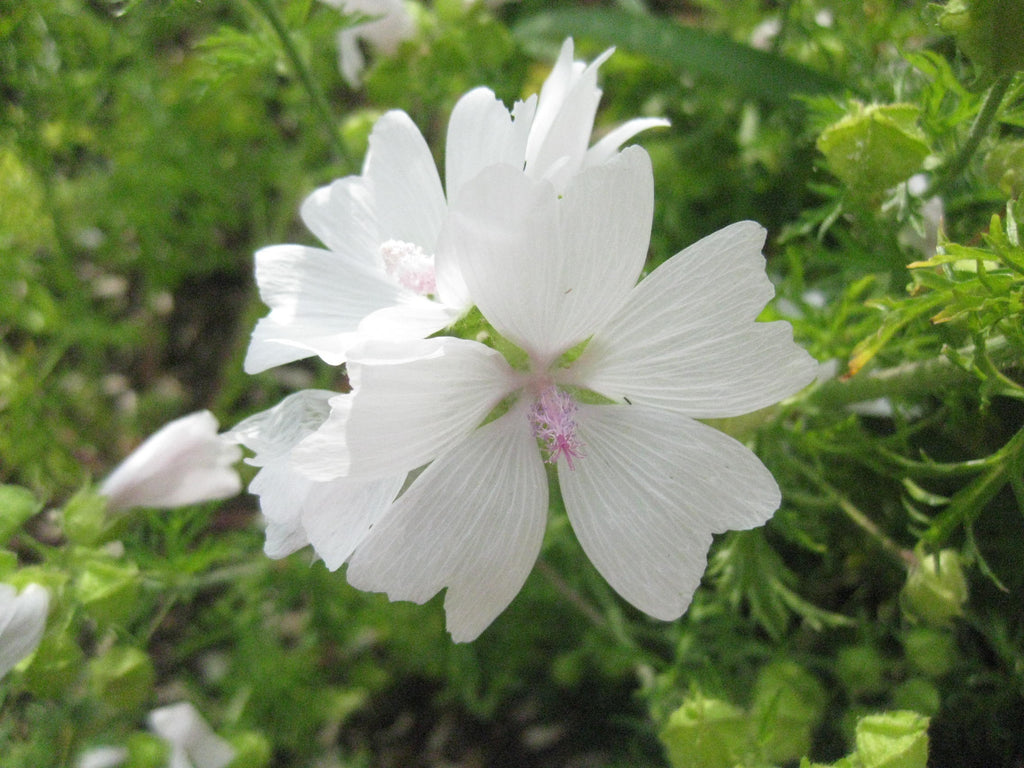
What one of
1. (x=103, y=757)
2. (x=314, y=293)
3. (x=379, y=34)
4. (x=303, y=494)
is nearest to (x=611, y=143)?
(x=314, y=293)

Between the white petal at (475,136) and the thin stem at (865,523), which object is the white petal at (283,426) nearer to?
the white petal at (475,136)

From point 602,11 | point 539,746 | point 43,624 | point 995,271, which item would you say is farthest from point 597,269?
point 539,746

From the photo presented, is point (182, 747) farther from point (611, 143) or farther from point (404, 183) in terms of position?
point (611, 143)

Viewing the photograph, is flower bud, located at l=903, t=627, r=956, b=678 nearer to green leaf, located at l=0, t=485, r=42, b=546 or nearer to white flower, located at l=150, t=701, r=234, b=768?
white flower, located at l=150, t=701, r=234, b=768

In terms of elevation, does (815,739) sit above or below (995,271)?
below

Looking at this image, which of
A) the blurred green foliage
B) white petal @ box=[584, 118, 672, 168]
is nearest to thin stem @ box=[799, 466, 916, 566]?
the blurred green foliage

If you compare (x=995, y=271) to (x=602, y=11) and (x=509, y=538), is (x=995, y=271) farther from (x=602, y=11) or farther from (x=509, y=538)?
(x=602, y=11)
